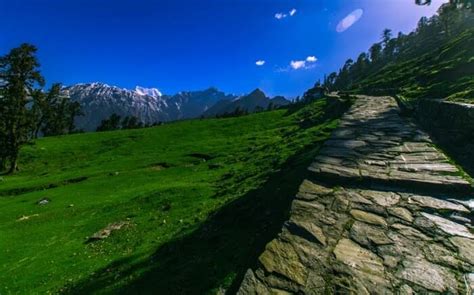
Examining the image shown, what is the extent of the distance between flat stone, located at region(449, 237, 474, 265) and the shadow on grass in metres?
4.08

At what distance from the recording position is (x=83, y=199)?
35312 millimetres

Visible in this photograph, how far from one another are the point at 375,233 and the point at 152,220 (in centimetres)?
1790

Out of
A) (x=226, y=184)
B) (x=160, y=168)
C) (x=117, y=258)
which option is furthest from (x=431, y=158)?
(x=160, y=168)

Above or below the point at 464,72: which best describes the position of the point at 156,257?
below

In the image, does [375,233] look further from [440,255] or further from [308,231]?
[308,231]

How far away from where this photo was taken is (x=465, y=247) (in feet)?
23.4

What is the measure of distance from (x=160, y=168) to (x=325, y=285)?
41429 millimetres

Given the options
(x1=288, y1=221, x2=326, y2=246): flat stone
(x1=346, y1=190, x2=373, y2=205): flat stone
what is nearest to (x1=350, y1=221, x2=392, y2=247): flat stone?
(x1=288, y1=221, x2=326, y2=246): flat stone

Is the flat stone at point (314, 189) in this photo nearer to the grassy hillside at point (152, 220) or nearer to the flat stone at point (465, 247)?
the grassy hillside at point (152, 220)

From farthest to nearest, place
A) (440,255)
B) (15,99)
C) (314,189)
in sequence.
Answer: (15,99) → (314,189) → (440,255)

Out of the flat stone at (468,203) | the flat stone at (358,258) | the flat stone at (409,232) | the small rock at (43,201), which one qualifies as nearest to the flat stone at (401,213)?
the flat stone at (409,232)

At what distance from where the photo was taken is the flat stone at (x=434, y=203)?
8.65 meters

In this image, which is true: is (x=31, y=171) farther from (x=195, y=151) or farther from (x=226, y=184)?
(x=226, y=184)

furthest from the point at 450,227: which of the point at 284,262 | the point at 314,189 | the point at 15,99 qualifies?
the point at 15,99
